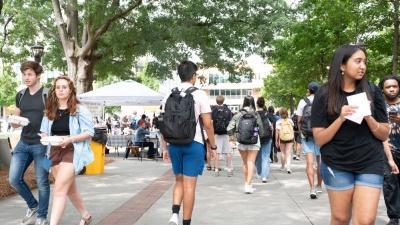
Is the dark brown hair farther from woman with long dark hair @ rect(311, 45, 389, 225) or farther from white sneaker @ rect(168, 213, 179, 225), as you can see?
white sneaker @ rect(168, 213, 179, 225)

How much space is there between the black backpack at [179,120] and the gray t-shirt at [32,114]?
1478 mm

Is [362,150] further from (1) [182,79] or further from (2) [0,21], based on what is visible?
(2) [0,21]

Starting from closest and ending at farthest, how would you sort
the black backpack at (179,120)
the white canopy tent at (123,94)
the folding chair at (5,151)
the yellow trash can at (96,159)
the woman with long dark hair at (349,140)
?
1. the woman with long dark hair at (349,140)
2. the black backpack at (179,120)
3. the folding chair at (5,151)
4. the yellow trash can at (96,159)
5. the white canopy tent at (123,94)

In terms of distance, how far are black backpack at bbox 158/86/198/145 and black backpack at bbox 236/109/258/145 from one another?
11.4ft

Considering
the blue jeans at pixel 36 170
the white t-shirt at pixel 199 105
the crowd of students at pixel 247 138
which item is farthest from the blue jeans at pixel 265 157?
the blue jeans at pixel 36 170

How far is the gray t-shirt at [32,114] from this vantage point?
588 centimetres

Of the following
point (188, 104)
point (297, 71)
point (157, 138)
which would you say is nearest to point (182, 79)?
point (188, 104)

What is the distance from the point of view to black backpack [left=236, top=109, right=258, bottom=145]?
8734mm

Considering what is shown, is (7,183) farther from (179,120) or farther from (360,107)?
(360,107)

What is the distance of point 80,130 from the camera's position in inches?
207

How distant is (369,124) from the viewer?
11.2ft

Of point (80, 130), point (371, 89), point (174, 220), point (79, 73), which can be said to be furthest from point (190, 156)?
point (79, 73)

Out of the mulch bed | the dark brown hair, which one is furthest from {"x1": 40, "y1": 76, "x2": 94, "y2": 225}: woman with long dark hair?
the mulch bed

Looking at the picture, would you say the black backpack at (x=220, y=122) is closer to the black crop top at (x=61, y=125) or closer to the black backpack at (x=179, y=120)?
the black backpack at (x=179, y=120)
